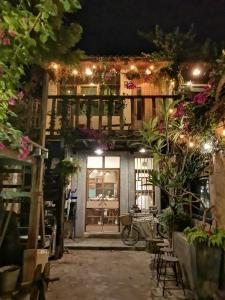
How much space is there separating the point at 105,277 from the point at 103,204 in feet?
17.6

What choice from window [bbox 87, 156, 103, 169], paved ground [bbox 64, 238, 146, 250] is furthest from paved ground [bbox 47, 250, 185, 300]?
window [bbox 87, 156, 103, 169]

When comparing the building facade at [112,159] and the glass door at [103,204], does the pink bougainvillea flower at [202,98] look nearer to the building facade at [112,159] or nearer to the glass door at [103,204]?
the building facade at [112,159]

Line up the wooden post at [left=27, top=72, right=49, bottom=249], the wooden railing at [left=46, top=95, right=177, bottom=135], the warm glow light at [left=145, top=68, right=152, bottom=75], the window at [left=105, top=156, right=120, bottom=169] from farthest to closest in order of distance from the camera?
the window at [left=105, top=156, right=120, bottom=169] < the warm glow light at [left=145, top=68, right=152, bottom=75] < the wooden railing at [left=46, top=95, right=177, bottom=135] < the wooden post at [left=27, top=72, right=49, bottom=249]

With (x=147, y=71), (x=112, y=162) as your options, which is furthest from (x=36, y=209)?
(x=147, y=71)

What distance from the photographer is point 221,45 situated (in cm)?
905

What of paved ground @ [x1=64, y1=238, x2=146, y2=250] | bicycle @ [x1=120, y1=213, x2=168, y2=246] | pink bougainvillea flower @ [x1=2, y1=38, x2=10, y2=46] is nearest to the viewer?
pink bougainvillea flower @ [x1=2, y1=38, x2=10, y2=46]

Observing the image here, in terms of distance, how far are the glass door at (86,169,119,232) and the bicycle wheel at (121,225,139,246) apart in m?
1.20

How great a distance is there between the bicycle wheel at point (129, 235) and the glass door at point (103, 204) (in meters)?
1.20

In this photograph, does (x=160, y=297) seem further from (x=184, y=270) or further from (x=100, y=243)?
(x=100, y=243)

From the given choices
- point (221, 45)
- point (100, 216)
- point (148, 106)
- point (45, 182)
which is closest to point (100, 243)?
point (100, 216)

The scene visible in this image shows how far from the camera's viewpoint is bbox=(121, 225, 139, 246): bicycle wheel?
36.9 ft

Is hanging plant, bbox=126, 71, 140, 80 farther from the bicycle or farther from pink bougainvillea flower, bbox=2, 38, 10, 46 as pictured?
pink bougainvillea flower, bbox=2, 38, 10, 46

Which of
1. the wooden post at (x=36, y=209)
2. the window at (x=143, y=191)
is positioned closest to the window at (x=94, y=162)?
the window at (x=143, y=191)

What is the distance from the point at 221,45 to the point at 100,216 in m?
8.16
